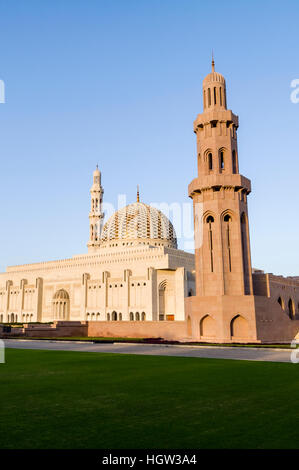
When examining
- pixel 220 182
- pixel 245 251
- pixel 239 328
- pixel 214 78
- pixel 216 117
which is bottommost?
pixel 239 328

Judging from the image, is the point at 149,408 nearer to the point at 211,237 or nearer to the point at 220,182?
the point at 211,237

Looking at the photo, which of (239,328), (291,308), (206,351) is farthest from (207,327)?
(291,308)

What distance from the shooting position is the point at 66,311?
59.2m

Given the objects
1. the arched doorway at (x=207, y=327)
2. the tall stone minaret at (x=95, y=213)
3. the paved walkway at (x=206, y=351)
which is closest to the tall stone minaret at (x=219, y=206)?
the arched doorway at (x=207, y=327)

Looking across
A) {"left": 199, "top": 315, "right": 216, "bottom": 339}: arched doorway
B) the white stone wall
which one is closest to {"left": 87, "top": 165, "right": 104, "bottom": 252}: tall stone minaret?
the white stone wall

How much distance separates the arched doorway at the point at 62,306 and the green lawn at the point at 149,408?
48.6 meters

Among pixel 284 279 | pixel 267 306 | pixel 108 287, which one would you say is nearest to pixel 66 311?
pixel 108 287

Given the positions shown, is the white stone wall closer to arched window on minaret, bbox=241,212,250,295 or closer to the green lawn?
arched window on minaret, bbox=241,212,250,295

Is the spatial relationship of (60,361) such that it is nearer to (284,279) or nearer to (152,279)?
(284,279)

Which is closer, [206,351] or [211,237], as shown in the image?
[206,351]

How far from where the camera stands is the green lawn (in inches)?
194

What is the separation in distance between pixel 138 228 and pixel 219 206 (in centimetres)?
3435

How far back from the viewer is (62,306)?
5931cm
